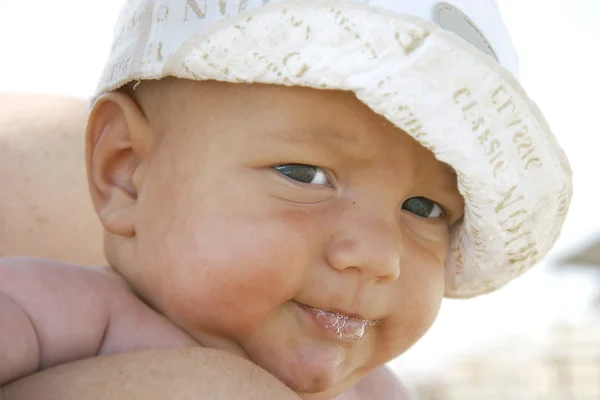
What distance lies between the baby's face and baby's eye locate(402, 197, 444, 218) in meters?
0.10

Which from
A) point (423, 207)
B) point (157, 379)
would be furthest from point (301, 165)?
point (157, 379)

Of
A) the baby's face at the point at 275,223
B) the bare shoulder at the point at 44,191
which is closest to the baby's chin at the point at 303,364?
the baby's face at the point at 275,223

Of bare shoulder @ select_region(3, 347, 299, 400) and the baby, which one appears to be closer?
bare shoulder @ select_region(3, 347, 299, 400)

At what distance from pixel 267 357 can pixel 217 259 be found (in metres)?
0.15

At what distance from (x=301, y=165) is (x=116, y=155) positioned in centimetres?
28

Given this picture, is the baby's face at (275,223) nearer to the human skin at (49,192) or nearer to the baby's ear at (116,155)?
the baby's ear at (116,155)

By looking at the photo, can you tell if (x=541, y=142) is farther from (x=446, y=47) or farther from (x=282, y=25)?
(x=282, y=25)

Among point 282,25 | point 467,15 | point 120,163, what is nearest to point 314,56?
point 282,25

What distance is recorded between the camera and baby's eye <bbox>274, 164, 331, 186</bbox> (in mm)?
1013

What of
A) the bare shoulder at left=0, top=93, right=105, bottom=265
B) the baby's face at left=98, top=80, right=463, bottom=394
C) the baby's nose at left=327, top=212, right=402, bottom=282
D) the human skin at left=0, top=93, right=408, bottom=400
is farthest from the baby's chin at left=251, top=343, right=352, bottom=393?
the bare shoulder at left=0, top=93, right=105, bottom=265

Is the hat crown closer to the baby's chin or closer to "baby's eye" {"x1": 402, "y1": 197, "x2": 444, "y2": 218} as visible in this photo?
"baby's eye" {"x1": 402, "y1": 197, "x2": 444, "y2": 218}

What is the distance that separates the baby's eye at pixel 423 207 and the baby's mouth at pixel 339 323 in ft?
0.69

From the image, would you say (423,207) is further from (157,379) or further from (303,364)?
(157,379)

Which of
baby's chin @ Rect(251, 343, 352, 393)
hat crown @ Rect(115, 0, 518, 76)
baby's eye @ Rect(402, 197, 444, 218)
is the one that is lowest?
baby's chin @ Rect(251, 343, 352, 393)
